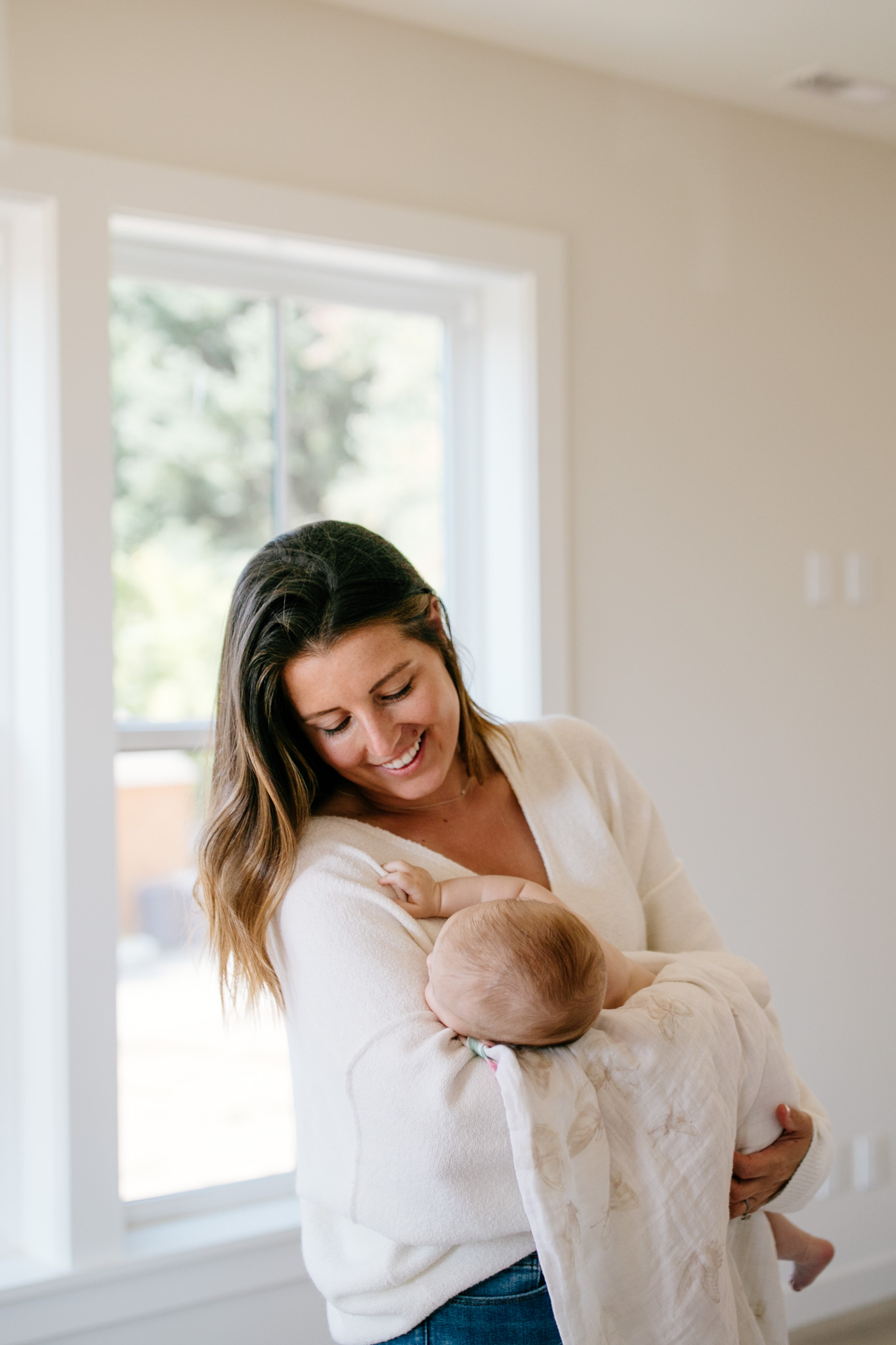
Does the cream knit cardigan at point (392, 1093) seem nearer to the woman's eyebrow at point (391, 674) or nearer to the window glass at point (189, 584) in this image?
the woman's eyebrow at point (391, 674)

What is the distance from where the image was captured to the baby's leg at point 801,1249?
1.46m

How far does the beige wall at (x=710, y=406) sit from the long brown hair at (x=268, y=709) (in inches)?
47.3

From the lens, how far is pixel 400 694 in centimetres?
125

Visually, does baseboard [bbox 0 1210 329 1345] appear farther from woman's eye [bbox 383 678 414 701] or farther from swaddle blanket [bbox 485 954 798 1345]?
woman's eye [bbox 383 678 414 701]

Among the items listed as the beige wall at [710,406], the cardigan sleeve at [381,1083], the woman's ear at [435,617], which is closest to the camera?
the cardigan sleeve at [381,1083]

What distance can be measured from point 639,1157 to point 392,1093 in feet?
0.86

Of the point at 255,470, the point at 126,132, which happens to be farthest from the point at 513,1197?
the point at 126,132

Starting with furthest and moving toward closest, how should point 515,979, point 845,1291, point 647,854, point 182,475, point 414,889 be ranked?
point 845,1291
point 182,475
point 647,854
point 414,889
point 515,979

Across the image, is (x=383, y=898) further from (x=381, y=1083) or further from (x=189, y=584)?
(x=189, y=584)

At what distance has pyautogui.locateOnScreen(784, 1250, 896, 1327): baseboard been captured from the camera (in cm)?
271

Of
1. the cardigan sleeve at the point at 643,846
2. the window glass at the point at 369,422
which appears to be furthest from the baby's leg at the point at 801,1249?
the window glass at the point at 369,422

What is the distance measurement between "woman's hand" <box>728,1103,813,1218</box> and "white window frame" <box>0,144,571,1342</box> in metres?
1.15

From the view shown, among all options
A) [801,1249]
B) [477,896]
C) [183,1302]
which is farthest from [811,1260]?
[183,1302]

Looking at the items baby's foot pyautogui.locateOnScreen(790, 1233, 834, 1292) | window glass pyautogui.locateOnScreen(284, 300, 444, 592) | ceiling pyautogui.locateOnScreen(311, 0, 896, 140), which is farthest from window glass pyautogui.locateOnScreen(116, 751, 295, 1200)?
ceiling pyautogui.locateOnScreen(311, 0, 896, 140)
